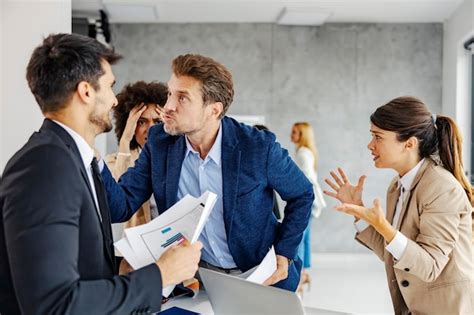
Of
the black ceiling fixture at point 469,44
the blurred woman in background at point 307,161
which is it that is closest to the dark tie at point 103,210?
the blurred woman in background at point 307,161

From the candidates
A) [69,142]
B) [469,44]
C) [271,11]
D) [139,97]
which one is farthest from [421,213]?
[271,11]

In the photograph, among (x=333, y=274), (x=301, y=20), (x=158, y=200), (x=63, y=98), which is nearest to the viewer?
(x=63, y=98)

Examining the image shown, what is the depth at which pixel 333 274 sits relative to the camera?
7328 millimetres

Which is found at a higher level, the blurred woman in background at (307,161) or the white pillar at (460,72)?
the white pillar at (460,72)

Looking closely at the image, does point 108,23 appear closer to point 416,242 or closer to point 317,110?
point 317,110

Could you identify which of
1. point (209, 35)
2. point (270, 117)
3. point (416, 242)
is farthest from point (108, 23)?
point (416, 242)

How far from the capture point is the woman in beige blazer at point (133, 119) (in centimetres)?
287

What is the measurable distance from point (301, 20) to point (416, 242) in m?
6.16

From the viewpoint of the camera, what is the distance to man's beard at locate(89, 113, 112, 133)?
155 centimetres

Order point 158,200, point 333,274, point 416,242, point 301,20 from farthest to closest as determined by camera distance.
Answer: point 301,20 < point 333,274 < point 158,200 < point 416,242

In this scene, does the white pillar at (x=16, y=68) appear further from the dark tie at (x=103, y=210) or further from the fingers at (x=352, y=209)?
the fingers at (x=352, y=209)

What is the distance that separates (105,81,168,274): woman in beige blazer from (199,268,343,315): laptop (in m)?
1.05

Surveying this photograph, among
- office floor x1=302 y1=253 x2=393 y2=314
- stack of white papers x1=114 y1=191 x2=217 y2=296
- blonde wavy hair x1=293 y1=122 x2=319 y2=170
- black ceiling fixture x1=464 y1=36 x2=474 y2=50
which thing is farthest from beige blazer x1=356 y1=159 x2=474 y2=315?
black ceiling fixture x1=464 y1=36 x2=474 y2=50

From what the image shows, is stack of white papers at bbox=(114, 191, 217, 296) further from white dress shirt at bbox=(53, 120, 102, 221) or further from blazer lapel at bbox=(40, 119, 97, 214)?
blazer lapel at bbox=(40, 119, 97, 214)
